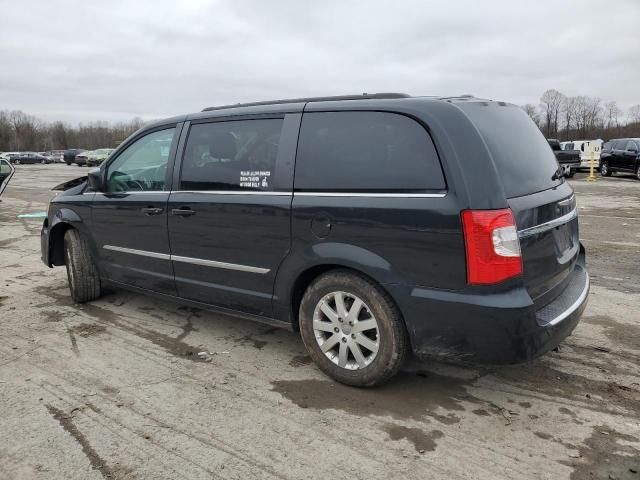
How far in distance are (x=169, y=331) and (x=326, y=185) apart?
2.05m

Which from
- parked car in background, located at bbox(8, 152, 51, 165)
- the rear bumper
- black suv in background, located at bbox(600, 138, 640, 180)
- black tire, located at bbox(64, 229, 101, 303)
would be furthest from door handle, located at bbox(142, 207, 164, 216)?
parked car in background, located at bbox(8, 152, 51, 165)

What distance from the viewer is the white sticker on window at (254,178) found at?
3495 mm

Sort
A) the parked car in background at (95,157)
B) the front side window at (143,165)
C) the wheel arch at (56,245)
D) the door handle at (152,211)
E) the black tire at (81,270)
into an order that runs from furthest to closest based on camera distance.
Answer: the parked car in background at (95,157) < the wheel arch at (56,245) < the black tire at (81,270) < the front side window at (143,165) < the door handle at (152,211)

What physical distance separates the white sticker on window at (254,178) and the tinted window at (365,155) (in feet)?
0.87

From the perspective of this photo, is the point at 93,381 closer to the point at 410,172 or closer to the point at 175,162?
the point at 175,162

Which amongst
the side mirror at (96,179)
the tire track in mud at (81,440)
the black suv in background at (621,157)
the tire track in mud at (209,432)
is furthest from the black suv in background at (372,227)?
the black suv in background at (621,157)

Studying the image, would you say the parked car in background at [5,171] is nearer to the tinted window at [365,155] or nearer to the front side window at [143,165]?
the front side window at [143,165]

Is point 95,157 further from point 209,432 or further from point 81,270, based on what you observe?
point 209,432

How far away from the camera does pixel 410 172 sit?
2.89 metres

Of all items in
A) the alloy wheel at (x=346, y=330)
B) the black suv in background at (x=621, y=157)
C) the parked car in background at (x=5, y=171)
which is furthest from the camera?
the black suv in background at (x=621, y=157)

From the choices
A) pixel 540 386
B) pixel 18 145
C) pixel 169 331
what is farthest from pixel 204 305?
pixel 18 145

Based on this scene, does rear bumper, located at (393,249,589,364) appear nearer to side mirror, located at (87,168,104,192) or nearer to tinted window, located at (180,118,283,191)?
tinted window, located at (180,118,283,191)

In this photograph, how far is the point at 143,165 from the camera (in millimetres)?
4418

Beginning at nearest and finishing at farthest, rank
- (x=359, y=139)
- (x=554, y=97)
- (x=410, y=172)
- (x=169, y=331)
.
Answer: (x=410, y=172), (x=359, y=139), (x=169, y=331), (x=554, y=97)
